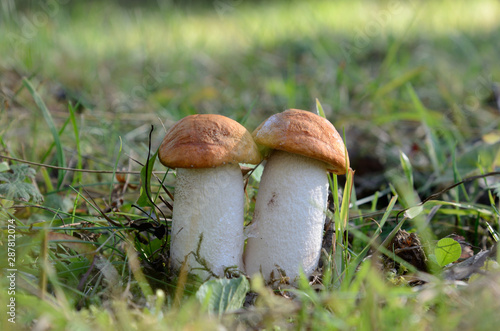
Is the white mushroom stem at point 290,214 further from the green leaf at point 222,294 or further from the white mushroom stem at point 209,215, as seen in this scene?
the green leaf at point 222,294

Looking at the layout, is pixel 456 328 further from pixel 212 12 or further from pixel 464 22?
pixel 212 12

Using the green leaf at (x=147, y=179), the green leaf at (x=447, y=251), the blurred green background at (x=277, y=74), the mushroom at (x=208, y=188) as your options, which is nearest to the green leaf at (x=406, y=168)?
the blurred green background at (x=277, y=74)

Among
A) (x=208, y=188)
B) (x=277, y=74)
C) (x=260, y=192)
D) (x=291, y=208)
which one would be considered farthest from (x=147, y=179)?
(x=277, y=74)

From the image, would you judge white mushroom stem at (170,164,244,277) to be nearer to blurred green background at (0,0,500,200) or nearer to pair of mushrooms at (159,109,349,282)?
pair of mushrooms at (159,109,349,282)

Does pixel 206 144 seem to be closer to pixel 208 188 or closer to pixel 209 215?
pixel 208 188

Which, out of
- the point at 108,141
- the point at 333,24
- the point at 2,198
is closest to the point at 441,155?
the point at 108,141

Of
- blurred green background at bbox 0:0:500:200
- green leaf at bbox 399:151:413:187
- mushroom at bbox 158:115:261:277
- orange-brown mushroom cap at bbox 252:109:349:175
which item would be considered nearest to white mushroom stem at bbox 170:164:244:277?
mushroom at bbox 158:115:261:277

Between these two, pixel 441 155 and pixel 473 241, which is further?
pixel 441 155
